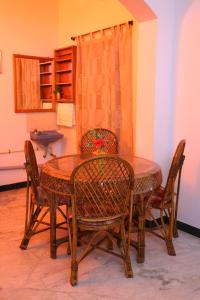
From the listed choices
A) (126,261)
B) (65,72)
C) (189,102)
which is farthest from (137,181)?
(65,72)

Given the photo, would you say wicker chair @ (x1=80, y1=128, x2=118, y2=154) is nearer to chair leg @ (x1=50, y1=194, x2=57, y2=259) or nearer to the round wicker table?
the round wicker table

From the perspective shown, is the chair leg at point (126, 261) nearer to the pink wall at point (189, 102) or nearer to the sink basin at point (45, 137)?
the pink wall at point (189, 102)

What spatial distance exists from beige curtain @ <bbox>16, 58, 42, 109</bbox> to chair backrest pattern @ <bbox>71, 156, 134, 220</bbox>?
2.85 m

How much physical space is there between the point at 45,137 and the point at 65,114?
0.51 m

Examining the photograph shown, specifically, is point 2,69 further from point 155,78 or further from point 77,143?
point 155,78

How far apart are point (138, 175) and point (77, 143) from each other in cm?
226

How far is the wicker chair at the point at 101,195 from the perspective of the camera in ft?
7.11

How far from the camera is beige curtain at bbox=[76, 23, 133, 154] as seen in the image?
3.65m

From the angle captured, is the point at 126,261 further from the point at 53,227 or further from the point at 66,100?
the point at 66,100

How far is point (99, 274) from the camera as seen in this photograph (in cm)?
242

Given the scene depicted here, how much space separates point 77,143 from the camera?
457 cm

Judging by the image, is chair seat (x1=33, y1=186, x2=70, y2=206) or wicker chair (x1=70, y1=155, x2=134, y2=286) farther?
chair seat (x1=33, y1=186, x2=70, y2=206)

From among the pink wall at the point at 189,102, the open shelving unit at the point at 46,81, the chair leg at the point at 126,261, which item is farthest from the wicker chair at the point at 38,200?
the open shelving unit at the point at 46,81

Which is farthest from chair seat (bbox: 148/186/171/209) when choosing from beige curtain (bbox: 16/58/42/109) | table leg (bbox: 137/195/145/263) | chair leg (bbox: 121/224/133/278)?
beige curtain (bbox: 16/58/42/109)
